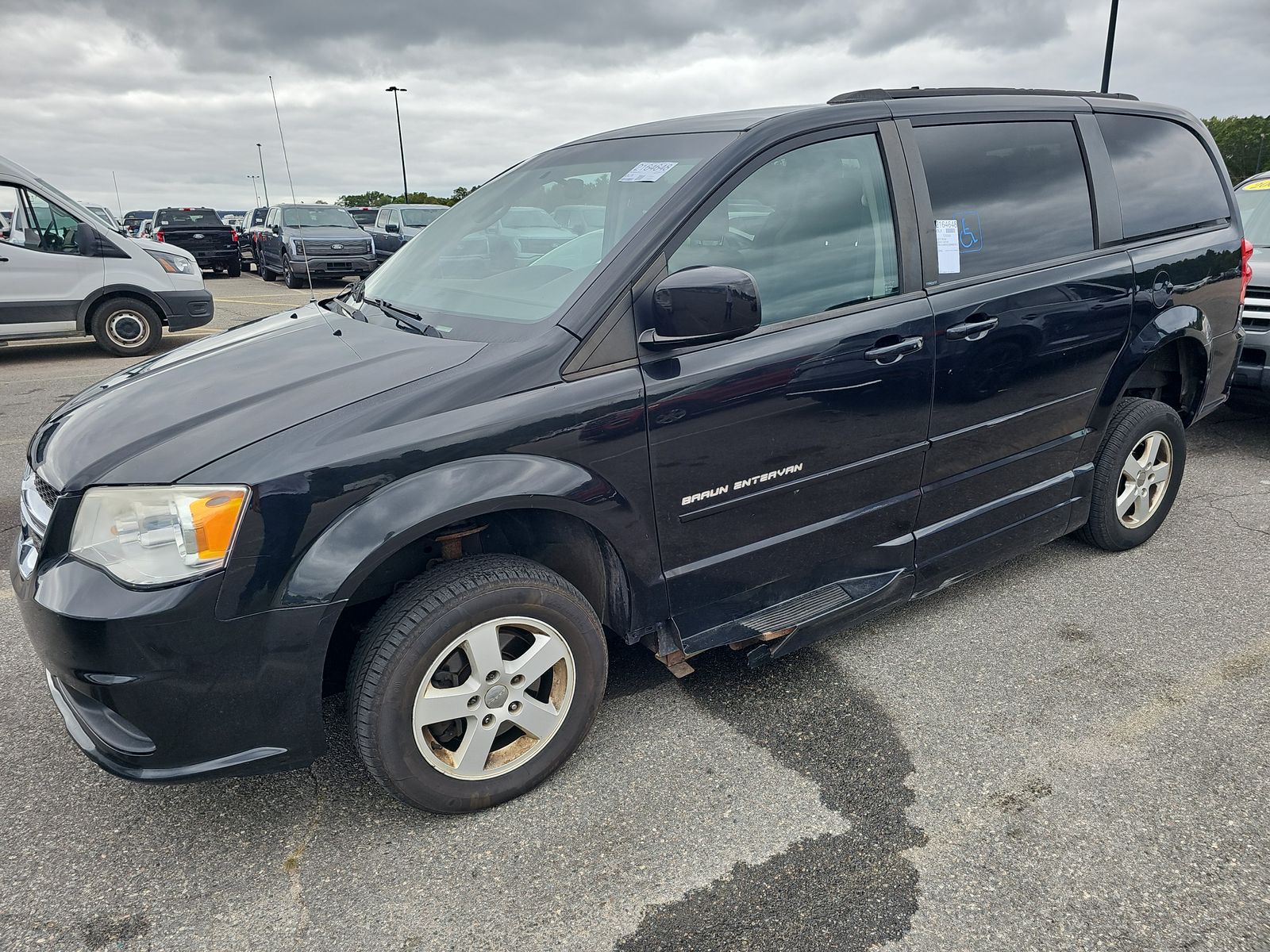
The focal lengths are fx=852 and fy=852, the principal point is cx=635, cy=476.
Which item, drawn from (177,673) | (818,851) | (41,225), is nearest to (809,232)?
(818,851)

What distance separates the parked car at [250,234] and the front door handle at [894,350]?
24.3 m

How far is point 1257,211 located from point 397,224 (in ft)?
53.7

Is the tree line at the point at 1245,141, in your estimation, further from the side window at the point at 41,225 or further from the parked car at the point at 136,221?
the side window at the point at 41,225

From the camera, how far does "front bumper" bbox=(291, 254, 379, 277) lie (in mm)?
17469

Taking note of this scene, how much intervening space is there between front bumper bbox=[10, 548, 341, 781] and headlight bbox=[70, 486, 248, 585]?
39 mm

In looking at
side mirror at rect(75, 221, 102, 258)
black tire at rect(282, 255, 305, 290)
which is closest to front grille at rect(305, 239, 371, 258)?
black tire at rect(282, 255, 305, 290)

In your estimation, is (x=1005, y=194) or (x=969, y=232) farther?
(x=1005, y=194)

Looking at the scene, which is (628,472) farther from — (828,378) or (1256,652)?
(1256,652)

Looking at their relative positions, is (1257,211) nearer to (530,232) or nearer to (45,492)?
(530,232)

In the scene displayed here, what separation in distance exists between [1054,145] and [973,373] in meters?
1.09

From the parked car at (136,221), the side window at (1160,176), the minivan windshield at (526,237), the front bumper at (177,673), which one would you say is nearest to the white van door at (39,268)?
the minivan windshield at (526,237)

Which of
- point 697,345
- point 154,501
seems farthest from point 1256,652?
point 154,501

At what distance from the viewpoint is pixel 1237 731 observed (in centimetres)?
261

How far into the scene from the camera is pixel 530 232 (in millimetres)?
2963
